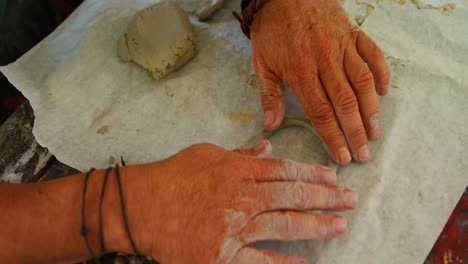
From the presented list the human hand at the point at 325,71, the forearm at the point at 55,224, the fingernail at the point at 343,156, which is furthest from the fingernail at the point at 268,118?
the forearm at the point at 55,224

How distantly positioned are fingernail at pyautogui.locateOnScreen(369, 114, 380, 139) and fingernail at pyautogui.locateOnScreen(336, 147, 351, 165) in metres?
0.11

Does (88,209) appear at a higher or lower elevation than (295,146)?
higher

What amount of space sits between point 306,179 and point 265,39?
566 mm

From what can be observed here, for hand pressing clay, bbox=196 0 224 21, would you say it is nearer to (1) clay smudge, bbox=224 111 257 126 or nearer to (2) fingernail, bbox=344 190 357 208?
(1) clay smudge, bbox=224 111 257 126

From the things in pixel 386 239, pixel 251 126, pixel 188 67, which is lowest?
pixel 386 239

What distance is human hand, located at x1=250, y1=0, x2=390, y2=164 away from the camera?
120 centimetres

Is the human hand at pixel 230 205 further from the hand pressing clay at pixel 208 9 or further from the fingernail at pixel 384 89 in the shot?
the hand pressing clay at pixel 208 9

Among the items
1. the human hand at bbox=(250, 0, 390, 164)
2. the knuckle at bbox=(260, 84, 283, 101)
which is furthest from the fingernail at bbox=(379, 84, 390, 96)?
the knuckle at bbox=(260, 84, 283, 101)

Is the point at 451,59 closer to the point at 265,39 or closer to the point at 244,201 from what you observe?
the point at 265,39

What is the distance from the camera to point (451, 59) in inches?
55.0

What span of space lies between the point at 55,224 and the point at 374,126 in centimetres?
94

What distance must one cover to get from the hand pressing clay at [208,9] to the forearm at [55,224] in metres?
Result: 0.86

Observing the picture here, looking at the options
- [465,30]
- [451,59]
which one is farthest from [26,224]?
[465,30]

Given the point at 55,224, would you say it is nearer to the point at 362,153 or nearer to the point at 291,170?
the point at 291,170
